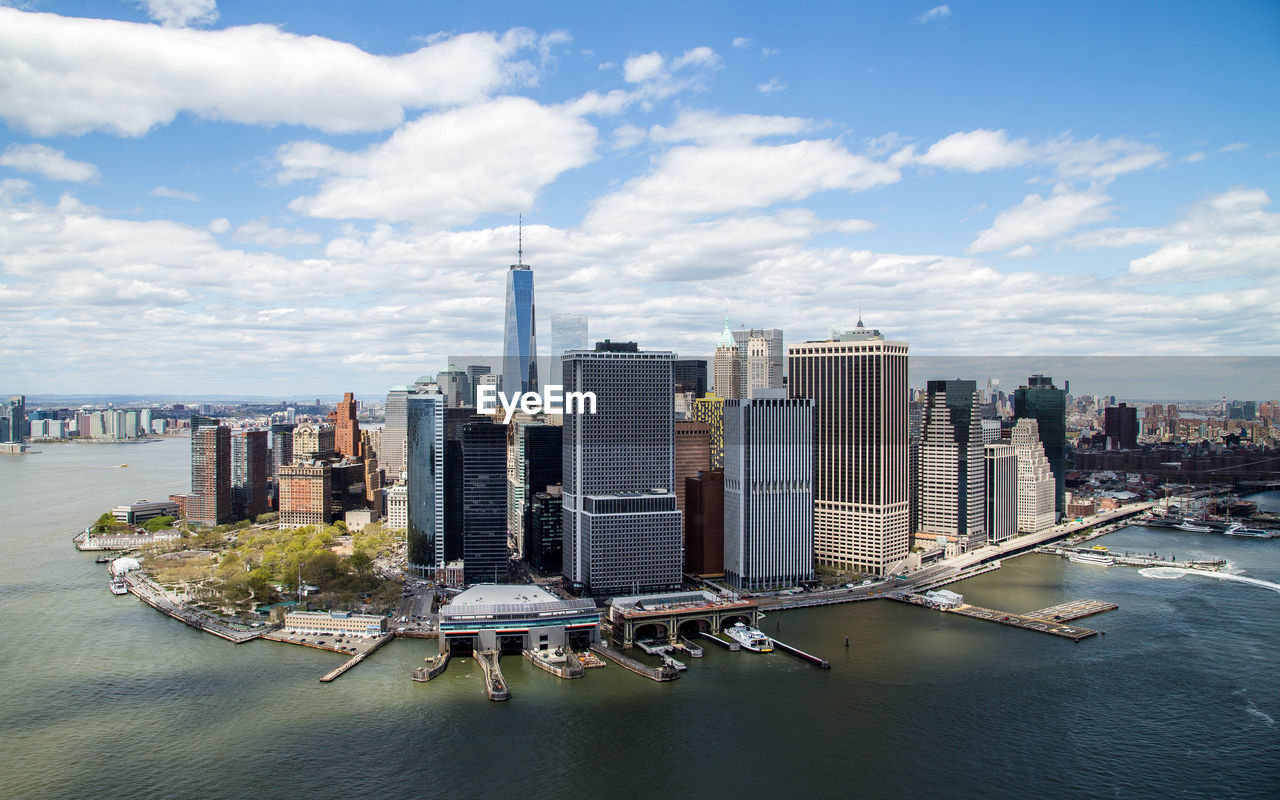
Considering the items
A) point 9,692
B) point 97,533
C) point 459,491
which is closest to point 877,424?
point 459,491

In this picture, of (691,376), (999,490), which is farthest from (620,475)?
(691,376)

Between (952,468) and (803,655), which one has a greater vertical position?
(952,468)

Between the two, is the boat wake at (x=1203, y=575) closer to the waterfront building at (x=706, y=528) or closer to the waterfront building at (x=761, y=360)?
the waterfront building at (x=706, y=528)

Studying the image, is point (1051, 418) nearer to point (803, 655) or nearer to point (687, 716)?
point (803, 655)

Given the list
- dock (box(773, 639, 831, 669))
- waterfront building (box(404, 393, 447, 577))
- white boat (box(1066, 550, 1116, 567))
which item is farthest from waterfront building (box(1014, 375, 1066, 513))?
waterfront building (box(404, 393, 447, 577))

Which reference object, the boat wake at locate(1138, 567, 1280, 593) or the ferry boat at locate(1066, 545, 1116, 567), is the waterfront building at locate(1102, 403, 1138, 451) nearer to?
the ferry boat at locate(1066, 545, 1116, 567)

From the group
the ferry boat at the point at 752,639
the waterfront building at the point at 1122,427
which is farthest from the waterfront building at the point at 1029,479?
the ferry boat at the point at 752,639

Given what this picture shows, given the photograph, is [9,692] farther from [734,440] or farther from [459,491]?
[734,440]
